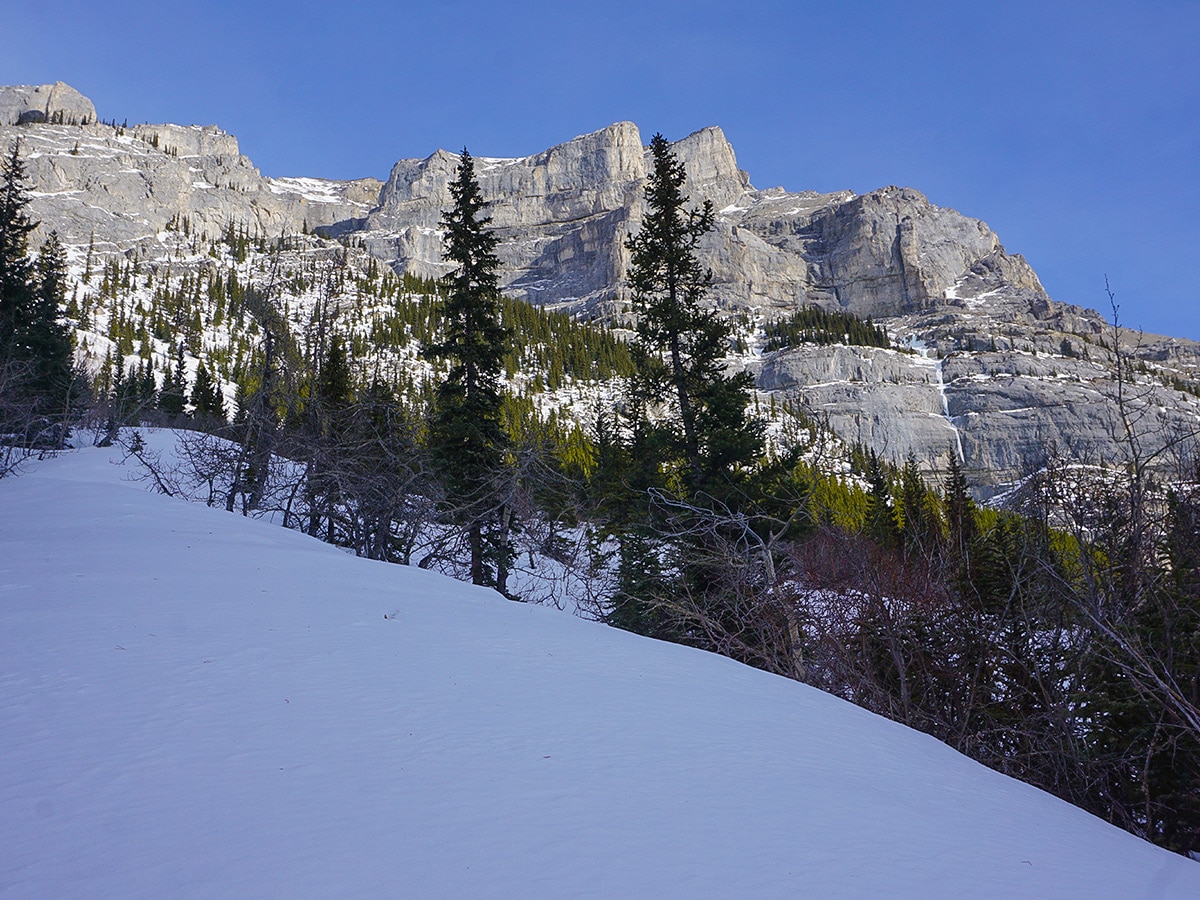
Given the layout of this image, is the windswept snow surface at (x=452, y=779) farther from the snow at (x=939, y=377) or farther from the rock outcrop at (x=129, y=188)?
the rock outcrop at (x=129, y=188)

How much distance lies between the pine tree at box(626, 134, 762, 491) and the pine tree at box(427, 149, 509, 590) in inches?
158

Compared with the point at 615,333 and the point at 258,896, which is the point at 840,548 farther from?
the point at 615,333

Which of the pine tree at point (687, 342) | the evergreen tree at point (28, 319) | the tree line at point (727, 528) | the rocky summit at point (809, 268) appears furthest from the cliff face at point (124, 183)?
the pine tree at point (687, 342)

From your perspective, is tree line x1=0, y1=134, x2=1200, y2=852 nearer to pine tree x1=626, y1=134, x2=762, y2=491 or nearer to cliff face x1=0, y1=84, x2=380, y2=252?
pine tree x1=626, y1=134, x2=762, y2=491

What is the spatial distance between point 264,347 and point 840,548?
17502mm

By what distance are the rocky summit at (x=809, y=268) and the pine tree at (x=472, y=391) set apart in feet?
→ 342

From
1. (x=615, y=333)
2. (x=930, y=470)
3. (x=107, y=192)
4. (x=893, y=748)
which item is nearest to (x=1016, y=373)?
(x=930, y=470)

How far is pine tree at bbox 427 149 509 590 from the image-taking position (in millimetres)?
15219

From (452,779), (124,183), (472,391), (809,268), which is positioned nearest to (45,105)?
(124,183)

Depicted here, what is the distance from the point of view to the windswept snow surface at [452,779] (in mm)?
1687

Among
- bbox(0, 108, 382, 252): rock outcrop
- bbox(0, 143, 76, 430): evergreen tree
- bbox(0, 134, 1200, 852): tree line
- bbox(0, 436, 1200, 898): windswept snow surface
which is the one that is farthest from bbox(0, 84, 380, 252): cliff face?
bbox(0, 436, 1200, 898): windswept snow surface

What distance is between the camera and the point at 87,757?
2248 mm

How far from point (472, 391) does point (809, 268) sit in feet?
575

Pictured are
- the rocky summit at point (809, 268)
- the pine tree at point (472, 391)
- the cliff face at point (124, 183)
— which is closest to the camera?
the pine tree at point (472, 391)
